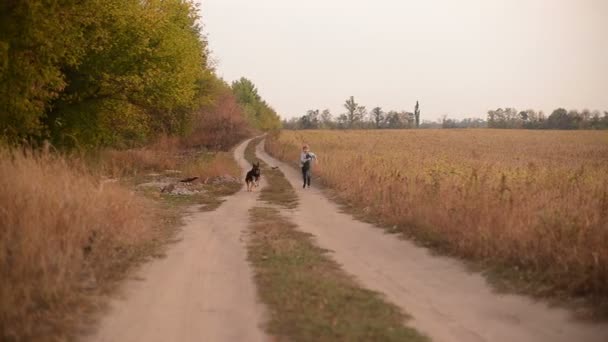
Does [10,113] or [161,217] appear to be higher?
[10,113]

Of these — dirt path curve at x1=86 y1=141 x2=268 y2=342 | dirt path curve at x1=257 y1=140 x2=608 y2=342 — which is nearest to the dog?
dirt path curve at x1=257 y1=140 x2=608 y2=342

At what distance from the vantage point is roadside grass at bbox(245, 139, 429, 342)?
218 inches

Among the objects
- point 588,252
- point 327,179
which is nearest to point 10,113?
point 327,179

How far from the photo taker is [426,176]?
670 inches

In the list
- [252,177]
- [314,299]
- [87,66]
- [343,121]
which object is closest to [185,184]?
[252,177]

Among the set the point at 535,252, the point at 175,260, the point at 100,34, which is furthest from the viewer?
the point at 100,34

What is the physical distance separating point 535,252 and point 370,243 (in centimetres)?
357

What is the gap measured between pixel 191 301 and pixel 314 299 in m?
1.71

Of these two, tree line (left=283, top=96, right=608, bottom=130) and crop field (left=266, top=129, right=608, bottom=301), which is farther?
tree line (left=283, top=96, right=608, bottom=130)

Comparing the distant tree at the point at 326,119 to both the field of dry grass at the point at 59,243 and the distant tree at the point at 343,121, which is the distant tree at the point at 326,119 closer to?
the distant tree at the point at 343,121

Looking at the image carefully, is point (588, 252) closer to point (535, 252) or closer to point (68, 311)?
point (535, 252)

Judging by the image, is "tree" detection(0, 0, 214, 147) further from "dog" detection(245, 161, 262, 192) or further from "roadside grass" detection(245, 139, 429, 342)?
"roadside grass" detection(245, 139, 429, 342)

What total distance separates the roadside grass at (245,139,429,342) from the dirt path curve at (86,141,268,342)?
0.28 metres

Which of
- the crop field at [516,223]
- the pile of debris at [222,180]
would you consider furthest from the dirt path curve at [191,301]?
the pile of debris at [222,180]
